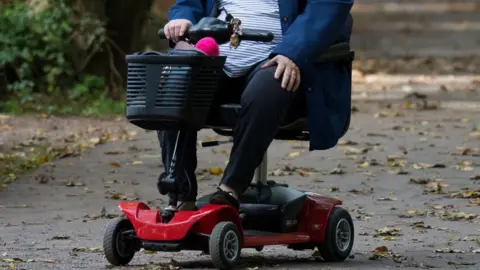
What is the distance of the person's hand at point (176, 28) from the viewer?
580 centimetres

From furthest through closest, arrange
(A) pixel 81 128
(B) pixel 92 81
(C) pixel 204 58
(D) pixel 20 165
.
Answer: (B) pixel 92 81, (A) pixel 81 128, (D) pixel 20 165, (C) pixel 204 58

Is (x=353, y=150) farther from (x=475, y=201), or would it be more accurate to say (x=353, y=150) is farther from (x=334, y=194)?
(x=475, y=201)

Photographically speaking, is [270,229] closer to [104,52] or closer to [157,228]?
[157,228]

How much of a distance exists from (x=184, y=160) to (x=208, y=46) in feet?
1.77

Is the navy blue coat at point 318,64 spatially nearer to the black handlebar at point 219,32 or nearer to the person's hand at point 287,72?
the person's hand at point 287,72

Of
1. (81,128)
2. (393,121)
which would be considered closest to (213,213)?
(81,128)

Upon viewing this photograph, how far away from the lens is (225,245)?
5402 millimetres

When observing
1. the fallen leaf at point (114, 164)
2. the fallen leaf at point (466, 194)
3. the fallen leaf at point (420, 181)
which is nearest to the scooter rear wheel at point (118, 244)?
the fallen leaf at point (466, 194)

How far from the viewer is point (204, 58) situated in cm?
540

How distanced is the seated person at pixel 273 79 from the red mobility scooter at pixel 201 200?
0.08 metres

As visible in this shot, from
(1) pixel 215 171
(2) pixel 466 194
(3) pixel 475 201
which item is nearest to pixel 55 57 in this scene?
(1) pixel 215 171

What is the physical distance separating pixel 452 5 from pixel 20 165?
965 inches

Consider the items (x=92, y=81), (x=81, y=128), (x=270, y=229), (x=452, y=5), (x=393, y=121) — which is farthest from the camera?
(x=452, y=5)

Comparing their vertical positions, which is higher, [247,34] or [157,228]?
[247,34]
